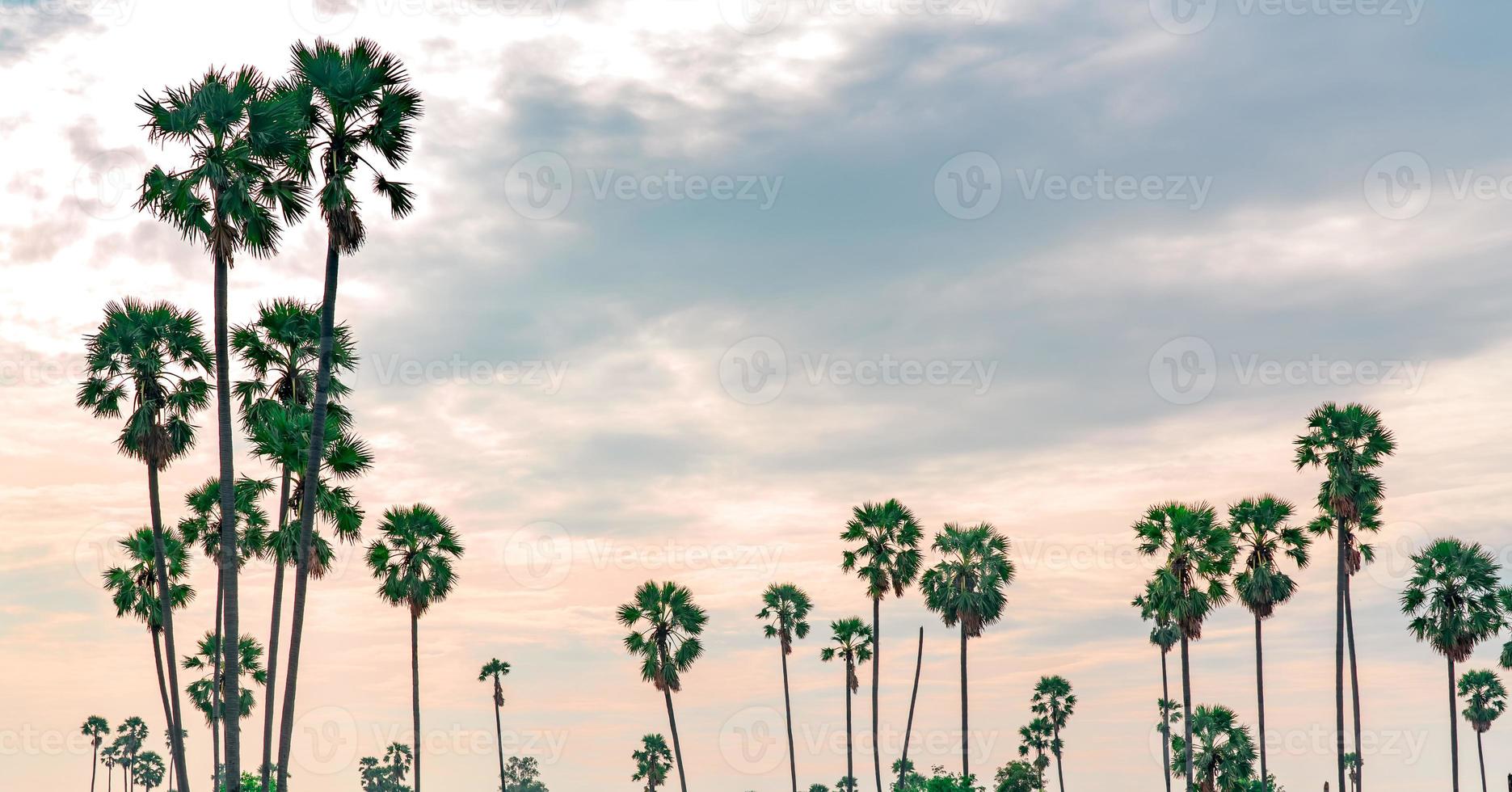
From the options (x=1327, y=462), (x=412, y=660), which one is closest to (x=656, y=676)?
(x=412, y=660)

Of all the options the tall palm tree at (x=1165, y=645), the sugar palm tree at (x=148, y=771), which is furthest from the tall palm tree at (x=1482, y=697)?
the sugar palm tree at (x=148, y=771)

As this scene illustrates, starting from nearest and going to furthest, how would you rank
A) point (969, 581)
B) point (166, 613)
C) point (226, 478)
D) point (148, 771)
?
point (226, 478) < point (166, 613) < point (969, 581) < point (148, 771)

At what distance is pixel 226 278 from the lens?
31.7 meters

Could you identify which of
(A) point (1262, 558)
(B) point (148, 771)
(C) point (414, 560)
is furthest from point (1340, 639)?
(B) point (148, 771)

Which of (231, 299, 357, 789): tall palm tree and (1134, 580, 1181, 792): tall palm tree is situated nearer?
(231, 299, 357, 789): tall palm tree

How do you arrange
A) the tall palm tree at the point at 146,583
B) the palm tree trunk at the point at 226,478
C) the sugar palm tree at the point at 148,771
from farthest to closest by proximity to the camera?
the sugar palm tree at the point at 148,771 → the tall palm tree at the point at 146,583 → the palm tree trunk at the point at 226,478

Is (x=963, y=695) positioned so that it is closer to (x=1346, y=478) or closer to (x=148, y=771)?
(x=1346, y=478)

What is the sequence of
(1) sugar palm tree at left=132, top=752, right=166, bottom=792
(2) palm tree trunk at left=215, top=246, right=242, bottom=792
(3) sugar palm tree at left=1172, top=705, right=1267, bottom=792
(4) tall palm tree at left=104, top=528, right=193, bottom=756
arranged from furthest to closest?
1. (1) sugar palm tree at left=132, top=752, right=166, bottom=792
2. (3) sugar palm tree at left=1172, top=705, right=1267, bottom=792
3. (4) tall palm tree at left=104, top=528, right=193, bottom=756
4. (2) palm tree trunk at left=215, top=246, right=242, bottom=792

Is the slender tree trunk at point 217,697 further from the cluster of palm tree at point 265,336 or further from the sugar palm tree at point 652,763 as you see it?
the sugar palm tree at point 652,763

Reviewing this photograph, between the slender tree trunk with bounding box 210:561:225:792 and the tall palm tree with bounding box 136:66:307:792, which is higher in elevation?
the tall palm tree with bounding box 136:66:307:792

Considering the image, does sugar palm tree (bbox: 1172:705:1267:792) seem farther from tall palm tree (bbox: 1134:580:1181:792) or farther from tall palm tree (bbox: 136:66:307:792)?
tall palm tree (bbox: 136:66:307:792)

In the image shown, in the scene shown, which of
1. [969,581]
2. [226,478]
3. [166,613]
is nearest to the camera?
[226,478]

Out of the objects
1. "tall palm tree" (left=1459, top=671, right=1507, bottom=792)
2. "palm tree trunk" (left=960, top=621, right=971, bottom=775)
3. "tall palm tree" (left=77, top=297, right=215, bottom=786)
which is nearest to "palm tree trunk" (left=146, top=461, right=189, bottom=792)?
"tall palm tree" (left=77, top=297, right=215, bottom=786)

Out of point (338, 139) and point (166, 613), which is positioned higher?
point (338, 139)
